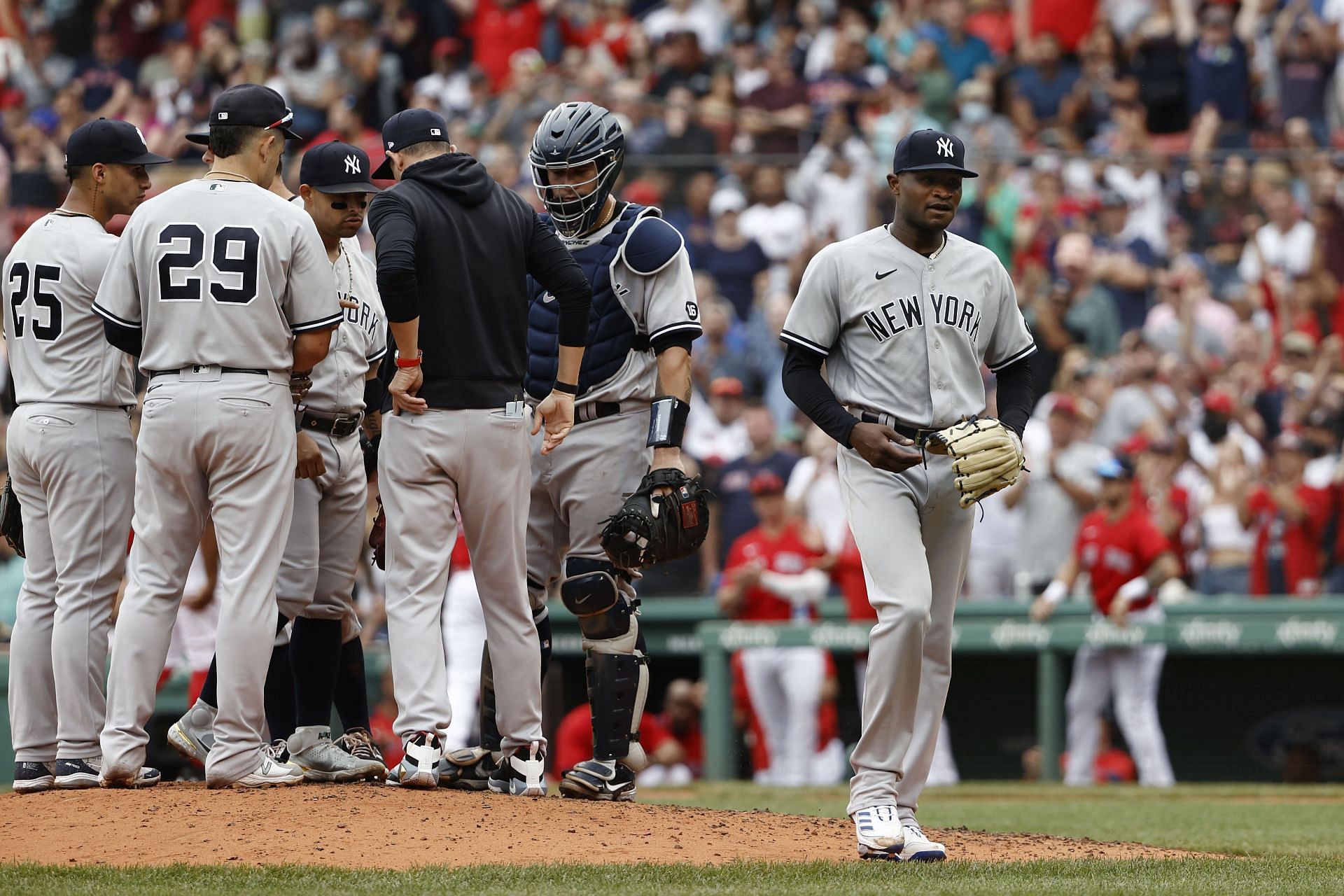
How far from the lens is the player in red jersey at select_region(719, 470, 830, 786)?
11.6 m

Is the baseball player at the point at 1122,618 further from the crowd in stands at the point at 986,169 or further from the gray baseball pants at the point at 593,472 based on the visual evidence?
the gray baseball pants at the point at 593,472

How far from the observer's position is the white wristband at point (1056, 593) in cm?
1121

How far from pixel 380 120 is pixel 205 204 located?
1193 cm

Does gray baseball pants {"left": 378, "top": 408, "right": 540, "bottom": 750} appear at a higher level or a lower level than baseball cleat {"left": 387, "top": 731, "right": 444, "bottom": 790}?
higher

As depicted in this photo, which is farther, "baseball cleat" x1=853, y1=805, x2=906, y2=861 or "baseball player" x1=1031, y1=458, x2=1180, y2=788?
"baseball player" x1=1031, y1=458, x2=1180, y2=788

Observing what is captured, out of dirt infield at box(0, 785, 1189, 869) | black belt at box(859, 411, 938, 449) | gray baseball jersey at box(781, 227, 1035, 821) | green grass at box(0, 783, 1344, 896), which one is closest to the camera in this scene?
green grass at box(0, 783, 1344, 896)

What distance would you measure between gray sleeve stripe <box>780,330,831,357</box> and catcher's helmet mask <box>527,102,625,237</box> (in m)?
1.03

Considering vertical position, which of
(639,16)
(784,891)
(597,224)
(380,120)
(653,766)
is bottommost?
(653,766)

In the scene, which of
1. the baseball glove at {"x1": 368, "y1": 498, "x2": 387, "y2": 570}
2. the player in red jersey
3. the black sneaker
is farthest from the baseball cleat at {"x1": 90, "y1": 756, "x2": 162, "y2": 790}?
the player in red jersey

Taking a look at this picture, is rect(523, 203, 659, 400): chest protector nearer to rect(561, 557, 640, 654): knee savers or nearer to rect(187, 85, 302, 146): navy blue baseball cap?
rect(561, 557, 640, 654): knee savers

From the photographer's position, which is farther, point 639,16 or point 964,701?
point 639,16

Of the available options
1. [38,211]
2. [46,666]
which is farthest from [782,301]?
[46,666]

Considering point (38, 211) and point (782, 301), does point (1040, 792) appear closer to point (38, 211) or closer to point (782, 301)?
point (782, 301)

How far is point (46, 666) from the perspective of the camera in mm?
6262
